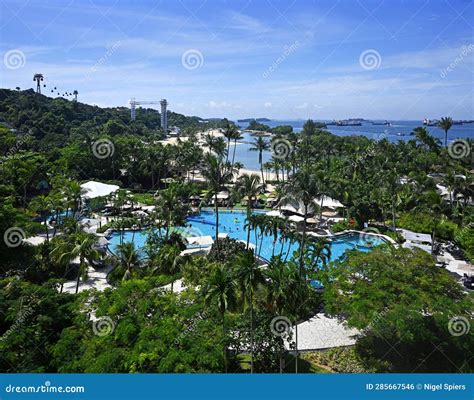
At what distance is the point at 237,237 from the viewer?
36094 millimetres

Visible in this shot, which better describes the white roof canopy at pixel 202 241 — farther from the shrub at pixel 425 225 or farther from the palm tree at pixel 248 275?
the shrub at pixel 425 225

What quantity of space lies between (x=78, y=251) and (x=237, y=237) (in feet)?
58.6

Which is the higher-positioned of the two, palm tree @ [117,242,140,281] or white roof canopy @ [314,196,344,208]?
white roof canopy @ [314,196,344,208]

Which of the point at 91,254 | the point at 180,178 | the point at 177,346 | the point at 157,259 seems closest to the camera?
the point at 177,346

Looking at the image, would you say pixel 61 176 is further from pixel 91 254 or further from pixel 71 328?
pixel 71 328

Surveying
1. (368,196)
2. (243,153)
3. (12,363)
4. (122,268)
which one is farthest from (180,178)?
(243,153)

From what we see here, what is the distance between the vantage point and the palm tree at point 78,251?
20656 mm

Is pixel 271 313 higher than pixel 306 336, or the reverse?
pixel 271 313

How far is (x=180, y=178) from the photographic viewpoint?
5628 cm

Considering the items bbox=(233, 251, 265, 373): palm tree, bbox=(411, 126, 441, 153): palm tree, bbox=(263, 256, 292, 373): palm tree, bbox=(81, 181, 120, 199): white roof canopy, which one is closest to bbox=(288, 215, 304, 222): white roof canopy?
bbox=(81, 181, 120, 199): white roof canopy

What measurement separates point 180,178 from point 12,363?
44.2m

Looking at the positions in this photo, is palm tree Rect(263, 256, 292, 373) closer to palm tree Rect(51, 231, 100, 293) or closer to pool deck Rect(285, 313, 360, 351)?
pool deck Rect(285, 313, 360, 351)

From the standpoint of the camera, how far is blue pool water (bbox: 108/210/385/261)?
108ft

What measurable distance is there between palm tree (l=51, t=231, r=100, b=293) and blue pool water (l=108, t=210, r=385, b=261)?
728 centimetres
